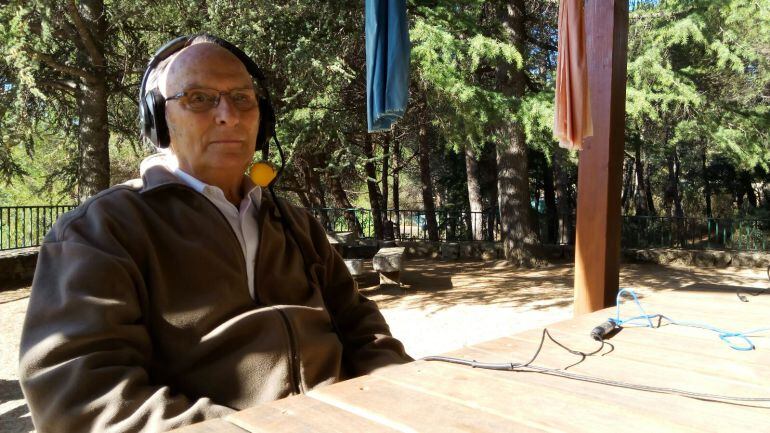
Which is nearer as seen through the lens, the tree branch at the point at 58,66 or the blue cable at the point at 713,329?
the blue cable at the point at 713,329

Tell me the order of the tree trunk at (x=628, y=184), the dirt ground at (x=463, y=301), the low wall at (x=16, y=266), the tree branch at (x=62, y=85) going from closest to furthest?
the dirt ground at (x=463, y=301) < the tree branch at (x=62, y=85) < the low wall at (x=16, y=266) < the tree trunk at (x=628, y=184)

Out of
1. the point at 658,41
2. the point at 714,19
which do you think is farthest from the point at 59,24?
the point at 714,19

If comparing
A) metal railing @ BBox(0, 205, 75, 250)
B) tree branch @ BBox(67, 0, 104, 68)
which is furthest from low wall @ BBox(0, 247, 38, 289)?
tree branch @ BBox(67, 0, 104, 68)

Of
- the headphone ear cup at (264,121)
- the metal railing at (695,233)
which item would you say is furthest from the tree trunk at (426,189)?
the headphone ear cup at (264,121)

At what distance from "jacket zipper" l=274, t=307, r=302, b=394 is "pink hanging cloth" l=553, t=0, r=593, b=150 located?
A: 2190 millimetres

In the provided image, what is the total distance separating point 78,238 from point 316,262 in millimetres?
774

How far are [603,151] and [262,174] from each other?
2.16 m

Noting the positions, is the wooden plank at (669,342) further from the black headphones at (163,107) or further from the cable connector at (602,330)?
the black headphones at (163,107)

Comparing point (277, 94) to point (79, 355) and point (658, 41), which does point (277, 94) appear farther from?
point (79, 355)

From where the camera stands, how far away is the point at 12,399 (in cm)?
450

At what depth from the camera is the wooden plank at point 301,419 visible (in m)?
1.16

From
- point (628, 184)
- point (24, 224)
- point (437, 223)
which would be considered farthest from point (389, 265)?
point (628, 184)

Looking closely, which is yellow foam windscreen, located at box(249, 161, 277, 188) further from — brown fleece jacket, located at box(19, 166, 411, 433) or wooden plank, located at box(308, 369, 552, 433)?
wooden plank, located at box(308, 369, 552, 433)

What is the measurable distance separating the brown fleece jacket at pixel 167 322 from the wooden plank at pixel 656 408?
55cm
